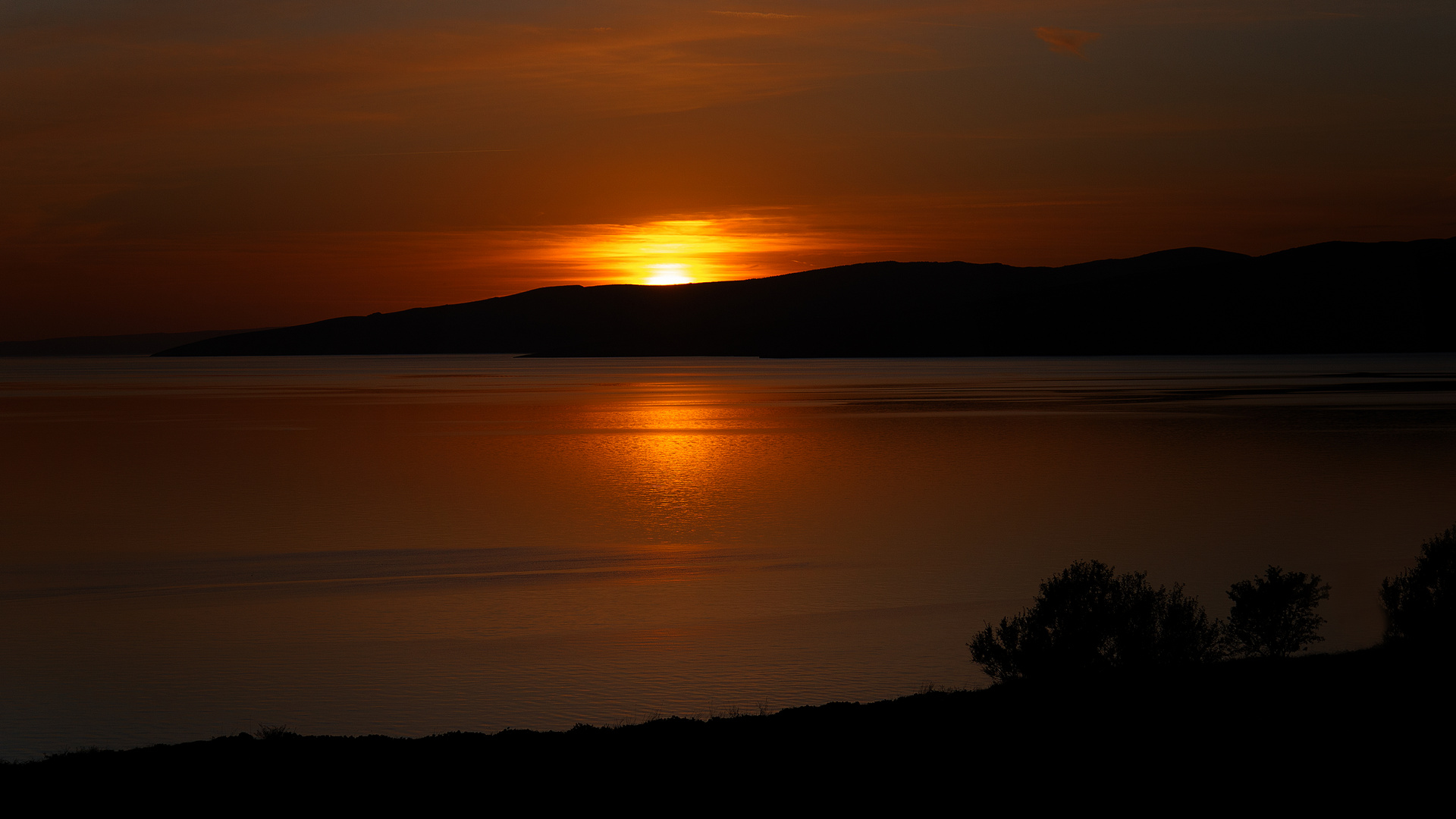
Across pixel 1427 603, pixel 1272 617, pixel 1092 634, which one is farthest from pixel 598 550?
pixel 1427 603

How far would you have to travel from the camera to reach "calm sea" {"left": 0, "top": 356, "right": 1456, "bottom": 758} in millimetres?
11055

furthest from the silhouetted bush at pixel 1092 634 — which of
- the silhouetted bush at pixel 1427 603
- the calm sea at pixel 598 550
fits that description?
the silhouetted bush at pixel 1427 603

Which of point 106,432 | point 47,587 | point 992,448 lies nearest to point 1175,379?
point 992,448

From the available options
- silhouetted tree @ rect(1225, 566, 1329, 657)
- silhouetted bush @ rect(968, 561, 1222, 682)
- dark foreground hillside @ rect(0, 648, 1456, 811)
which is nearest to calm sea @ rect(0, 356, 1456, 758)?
silhouetted bush @ rect(968, 561, 1222, 682)

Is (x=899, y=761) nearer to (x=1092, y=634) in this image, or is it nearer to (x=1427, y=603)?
(x=1092, y=634)

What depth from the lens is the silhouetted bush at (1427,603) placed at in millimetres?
11078

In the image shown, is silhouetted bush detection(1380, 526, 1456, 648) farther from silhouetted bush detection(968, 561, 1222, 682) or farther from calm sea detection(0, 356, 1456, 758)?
silhouetted bush detection(968, 561, 1222, 682)

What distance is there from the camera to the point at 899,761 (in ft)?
23.7

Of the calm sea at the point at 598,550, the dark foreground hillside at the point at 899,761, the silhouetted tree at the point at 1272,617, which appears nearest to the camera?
the dark foreground hillside at the point at 899,761

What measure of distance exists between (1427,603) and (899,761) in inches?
272

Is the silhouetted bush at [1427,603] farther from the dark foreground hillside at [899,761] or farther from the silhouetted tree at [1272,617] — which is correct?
the dark foreground hillside at [899,761]

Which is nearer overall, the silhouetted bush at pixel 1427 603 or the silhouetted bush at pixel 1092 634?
the silhouetted bush at pixel 1092 634

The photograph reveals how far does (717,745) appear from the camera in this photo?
7672 millimetres

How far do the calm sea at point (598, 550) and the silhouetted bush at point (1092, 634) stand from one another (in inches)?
20.1
